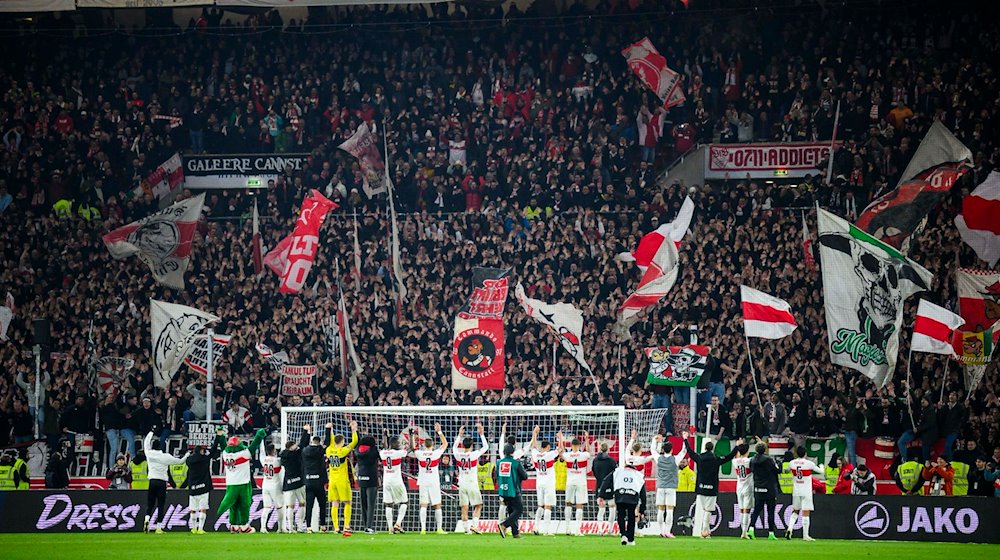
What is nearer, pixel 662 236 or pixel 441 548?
pixel 441 548

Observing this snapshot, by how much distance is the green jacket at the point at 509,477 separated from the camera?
84.0 feet

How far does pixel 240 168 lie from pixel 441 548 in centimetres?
2231

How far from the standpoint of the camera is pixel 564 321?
110 feet

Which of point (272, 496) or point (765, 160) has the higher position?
point (765, 160)

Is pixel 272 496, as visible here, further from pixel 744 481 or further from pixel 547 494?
pixel 744 481

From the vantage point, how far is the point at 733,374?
32938 millimetres

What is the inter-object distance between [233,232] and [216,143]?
436cm

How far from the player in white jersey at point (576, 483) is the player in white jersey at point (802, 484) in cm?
390

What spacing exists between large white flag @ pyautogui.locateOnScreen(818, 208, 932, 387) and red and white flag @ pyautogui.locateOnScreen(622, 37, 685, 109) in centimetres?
1144

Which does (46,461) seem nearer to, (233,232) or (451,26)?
(233,232)

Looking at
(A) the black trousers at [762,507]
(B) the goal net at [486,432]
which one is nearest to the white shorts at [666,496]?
(B) the goal net at [486,432]

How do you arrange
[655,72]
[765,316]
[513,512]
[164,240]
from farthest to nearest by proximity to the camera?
[655,72] → [164,240] → [765,316] → [513,512]

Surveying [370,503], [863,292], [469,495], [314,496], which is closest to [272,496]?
[314,496]

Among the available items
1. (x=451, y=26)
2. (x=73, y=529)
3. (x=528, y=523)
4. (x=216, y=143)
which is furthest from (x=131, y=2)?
(x=528, y=523)
